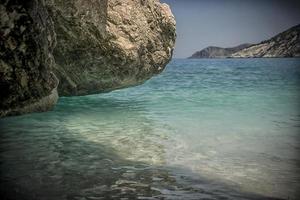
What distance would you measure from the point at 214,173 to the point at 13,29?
4.66 meters

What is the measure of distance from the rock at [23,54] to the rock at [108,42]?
314 centimetres

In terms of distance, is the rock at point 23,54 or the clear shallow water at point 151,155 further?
the rock at point 23,54

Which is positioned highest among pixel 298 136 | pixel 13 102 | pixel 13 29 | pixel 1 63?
pixel 13 29

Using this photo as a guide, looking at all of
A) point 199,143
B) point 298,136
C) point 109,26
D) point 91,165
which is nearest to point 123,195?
point 91,165

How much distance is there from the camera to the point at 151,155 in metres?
7.20

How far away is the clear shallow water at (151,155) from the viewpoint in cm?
533

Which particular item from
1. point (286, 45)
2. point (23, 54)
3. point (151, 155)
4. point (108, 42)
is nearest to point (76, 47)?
point (108, 42)

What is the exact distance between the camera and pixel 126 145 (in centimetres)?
798

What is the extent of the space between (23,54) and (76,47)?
5479 millimetres

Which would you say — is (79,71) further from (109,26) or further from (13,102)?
(13,102)

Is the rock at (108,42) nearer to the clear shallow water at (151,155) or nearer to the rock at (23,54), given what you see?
the clear shallow water at (151,155)

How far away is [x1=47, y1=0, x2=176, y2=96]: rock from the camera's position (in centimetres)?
1225

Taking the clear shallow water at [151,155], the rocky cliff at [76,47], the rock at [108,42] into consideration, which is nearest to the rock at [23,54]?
the rocky cliff at [76,47]

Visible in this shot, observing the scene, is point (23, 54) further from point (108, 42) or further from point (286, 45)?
point (286, 45)
